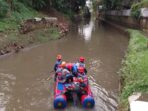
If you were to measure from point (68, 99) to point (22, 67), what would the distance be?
5.43 metres

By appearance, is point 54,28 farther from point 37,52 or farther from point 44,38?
point 37,52

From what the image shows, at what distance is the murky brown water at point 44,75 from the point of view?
955cm

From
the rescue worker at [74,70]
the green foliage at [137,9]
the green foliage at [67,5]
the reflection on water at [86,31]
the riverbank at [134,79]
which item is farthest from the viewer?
the green foliage at [67,5]

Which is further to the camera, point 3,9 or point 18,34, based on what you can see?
point 3,9

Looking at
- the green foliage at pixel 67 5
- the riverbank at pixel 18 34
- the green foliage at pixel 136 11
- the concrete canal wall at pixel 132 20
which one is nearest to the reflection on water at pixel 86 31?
the riverbank at pixel 18 34

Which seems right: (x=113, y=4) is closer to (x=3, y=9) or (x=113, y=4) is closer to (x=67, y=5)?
(x=67, y=5)

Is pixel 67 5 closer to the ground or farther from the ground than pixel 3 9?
closer to the ground

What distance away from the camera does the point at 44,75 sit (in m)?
12.9

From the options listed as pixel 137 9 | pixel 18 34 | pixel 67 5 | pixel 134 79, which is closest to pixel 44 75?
pixel 134 79

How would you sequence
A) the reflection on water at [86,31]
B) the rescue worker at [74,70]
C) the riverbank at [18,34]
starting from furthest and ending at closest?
the reflection on water at [86,31] → the riverbank at [18,34] → the rescue worker at [74,70]

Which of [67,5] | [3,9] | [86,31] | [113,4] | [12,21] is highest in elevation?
[3,9]

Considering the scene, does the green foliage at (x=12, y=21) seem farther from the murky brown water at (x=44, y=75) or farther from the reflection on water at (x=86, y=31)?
the reflection on water at (x=86, y=31)

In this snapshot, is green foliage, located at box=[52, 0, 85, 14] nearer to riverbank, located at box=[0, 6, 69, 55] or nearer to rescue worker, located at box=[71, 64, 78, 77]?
riverbank, located at box=[0, 6, 69, 55]

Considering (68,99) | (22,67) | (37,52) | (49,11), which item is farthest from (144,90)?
(49,11)
